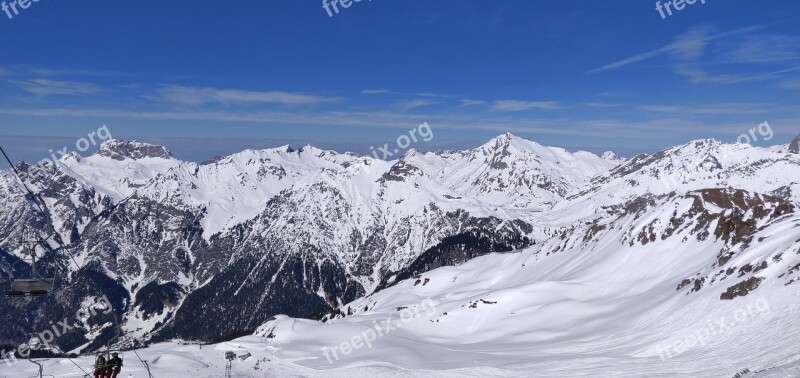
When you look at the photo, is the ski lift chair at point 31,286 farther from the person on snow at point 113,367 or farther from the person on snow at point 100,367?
the person on snow at point 113,367

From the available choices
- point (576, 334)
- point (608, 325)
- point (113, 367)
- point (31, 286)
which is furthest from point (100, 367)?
point (608, 325)

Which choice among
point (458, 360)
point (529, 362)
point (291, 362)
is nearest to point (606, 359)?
point (529, 362)

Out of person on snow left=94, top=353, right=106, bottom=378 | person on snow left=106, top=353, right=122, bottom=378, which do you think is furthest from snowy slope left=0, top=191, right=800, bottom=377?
person on snow left=94, top=353, right=106, bottom=378

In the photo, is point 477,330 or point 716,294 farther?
point 477,330

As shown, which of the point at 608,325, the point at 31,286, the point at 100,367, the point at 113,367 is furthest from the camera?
the point at 608,325

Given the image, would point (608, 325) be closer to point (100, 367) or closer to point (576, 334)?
point (576, 334)

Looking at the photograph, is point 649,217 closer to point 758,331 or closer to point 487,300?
point 487,300

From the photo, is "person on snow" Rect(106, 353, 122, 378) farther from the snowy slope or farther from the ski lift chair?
the snowy slope

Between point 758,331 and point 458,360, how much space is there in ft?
102

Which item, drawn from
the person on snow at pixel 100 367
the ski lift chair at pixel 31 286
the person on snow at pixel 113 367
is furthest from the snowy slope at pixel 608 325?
the ski lift chair at pixel 31 286

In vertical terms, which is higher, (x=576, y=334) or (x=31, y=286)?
(x=31, y=286)

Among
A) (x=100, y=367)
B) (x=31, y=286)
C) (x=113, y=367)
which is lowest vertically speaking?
(x=113, y=367)

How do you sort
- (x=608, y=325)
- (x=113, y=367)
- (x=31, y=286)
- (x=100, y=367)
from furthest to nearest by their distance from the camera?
(x=608, y=325) → (x=113, y=367) → (x=100, y=367) → (x=31, y=286)

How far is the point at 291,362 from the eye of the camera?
67.1m
